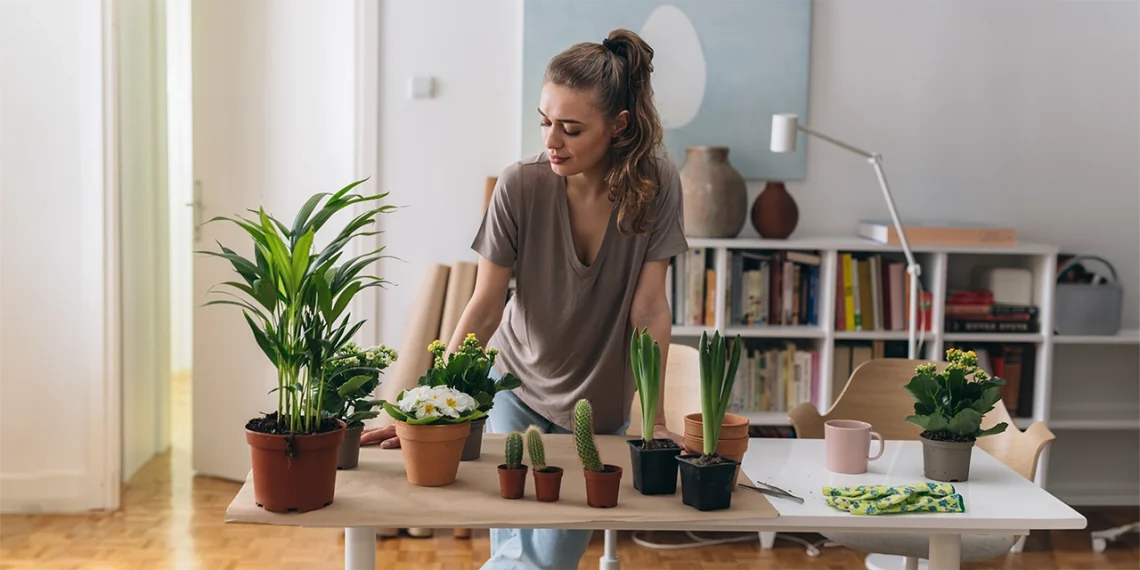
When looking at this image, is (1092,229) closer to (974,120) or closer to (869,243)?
(974,120)

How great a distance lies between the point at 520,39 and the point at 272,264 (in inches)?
97.3

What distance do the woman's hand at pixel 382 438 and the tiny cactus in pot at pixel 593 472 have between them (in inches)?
18.2

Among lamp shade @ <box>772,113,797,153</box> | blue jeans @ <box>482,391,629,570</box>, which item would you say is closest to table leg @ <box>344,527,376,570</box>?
blue jeans @ <box>482,391,629,570</box>

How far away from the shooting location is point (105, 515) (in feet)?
13.0

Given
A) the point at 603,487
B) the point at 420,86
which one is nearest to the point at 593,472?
the point at 603,487

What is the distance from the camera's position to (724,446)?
1.90 m

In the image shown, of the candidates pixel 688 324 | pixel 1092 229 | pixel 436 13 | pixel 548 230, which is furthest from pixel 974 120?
pixel 548 230

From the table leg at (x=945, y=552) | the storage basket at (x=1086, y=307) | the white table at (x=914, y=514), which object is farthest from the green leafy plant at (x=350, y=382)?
the storage basket at (x=1086, y=307)

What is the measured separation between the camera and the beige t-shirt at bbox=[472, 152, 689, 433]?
223cm

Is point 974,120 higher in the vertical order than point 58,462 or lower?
higher

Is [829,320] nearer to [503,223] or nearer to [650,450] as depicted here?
[503,223]

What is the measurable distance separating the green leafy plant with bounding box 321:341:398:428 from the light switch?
2185 millimetres

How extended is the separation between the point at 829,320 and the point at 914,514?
6.77 feet

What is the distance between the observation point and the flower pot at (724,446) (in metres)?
1.87
